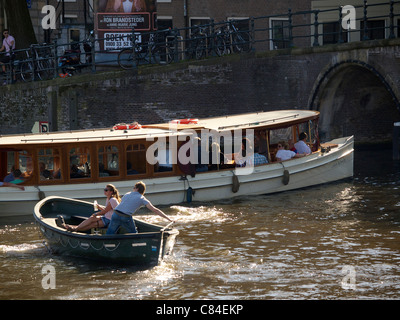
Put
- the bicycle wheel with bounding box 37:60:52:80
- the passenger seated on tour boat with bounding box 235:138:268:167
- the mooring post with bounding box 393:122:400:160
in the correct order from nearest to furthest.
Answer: the passenger seated on tour boat with bounding box 235:138:268:167 → the mooring post with bounding box 393:122:400:160 → the bicycle wheel with bounding box 37:60:52:80

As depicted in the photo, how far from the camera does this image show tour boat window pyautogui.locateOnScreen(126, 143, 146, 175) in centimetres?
1748

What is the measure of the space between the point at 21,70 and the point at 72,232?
1348 centimetres

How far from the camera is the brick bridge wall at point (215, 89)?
23859 millimetres

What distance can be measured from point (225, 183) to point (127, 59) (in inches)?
298

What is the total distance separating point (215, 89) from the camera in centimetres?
2461

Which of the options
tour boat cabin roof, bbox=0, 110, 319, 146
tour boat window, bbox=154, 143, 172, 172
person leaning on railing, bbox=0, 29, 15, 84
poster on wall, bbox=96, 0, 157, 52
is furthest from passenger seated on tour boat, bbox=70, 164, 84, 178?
person leaning on railing, bbox=0, 29, 15, 84

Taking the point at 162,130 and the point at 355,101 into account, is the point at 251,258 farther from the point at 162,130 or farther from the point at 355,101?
the point at 355,101

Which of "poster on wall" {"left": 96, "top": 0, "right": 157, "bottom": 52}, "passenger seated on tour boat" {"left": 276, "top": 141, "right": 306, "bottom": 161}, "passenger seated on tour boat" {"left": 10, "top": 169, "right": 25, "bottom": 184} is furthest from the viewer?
"poster on wall" {"left": 96, "top": 0, "right": 157, "bottom": 52}

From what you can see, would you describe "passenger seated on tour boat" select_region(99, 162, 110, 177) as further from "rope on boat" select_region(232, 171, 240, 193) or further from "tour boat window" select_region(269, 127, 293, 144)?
"tour boat window" select_region(269, 127, 293, 144)

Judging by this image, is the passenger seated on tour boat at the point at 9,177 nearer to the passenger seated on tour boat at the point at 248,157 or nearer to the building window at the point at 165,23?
the passenger seated on tour boat at the point at 248,157

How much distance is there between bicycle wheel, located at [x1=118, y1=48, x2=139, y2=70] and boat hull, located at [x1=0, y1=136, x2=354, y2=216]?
22.4 feet

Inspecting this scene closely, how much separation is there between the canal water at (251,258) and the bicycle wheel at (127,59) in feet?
24.6

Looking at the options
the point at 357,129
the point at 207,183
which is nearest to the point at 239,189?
the point at 207,183
